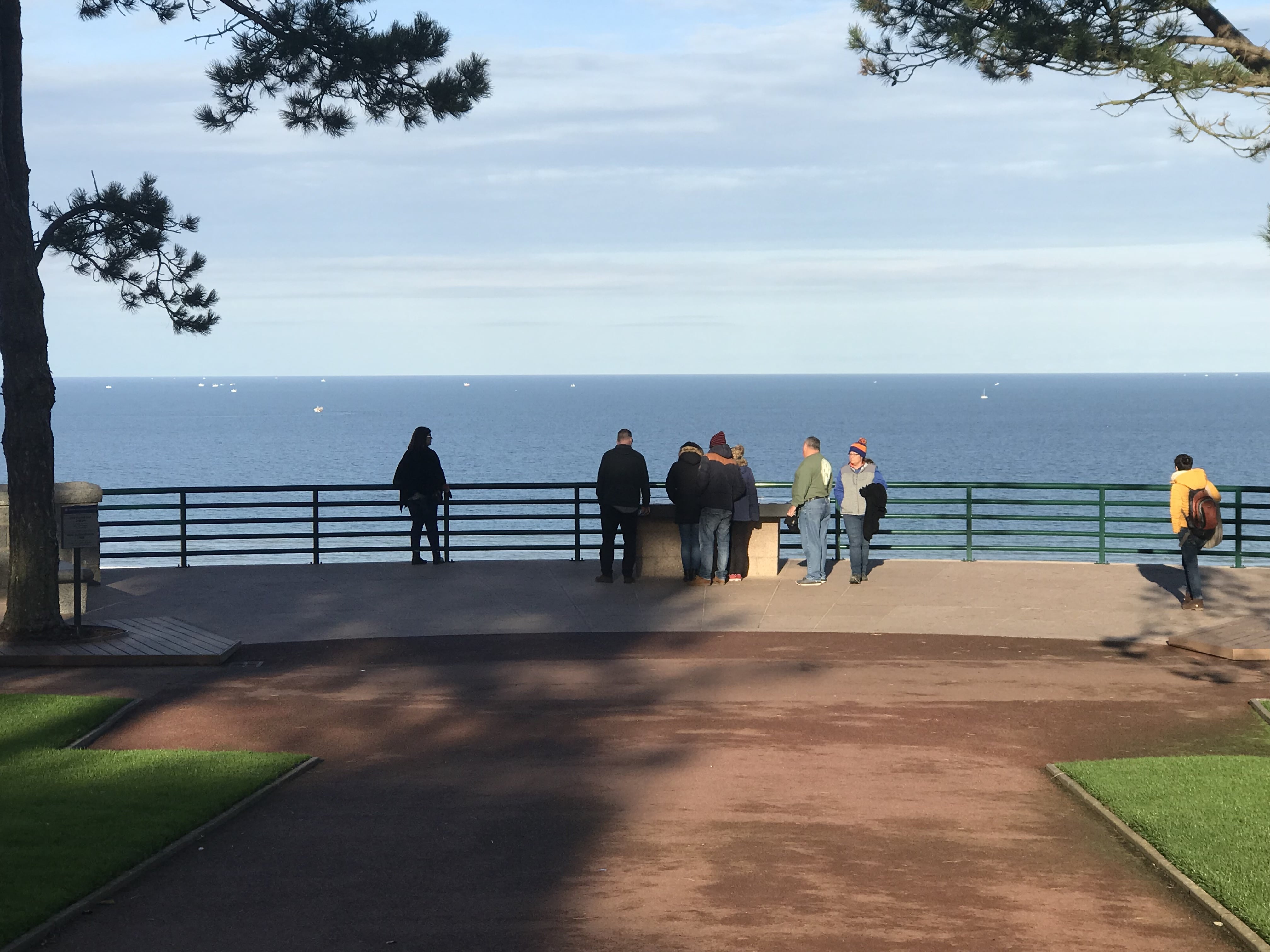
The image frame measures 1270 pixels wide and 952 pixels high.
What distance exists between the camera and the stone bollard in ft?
47.8

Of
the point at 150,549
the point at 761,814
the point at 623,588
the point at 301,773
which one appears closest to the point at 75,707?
the point at 301,773

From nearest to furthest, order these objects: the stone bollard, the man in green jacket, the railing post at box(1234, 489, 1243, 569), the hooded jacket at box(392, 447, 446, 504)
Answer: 1. the stone bollard
2. the man in green jacket
3. the hooded jacket at box(392, 447, 446, 504)
4. the railing post at box(1234, 489, 1243, 569)

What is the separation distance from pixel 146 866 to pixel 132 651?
6243 millimetres

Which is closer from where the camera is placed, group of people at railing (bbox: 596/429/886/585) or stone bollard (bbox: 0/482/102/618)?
stone bollard (bbox: 0/482/102/618)

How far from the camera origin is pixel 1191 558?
14961 millimetres

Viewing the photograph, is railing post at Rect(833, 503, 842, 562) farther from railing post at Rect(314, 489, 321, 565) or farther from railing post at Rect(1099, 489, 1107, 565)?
railing post at Rect(314, 489, 321, 565)

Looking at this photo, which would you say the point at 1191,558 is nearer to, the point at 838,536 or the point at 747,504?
the point at 747,504

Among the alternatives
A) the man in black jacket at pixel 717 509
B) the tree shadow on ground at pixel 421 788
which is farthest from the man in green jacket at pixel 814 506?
the tree shadow on ground at pixel 421 788

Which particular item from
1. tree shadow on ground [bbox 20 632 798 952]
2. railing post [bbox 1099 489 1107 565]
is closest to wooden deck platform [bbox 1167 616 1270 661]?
tree shadow on ground [bbox 20 632 798 952]

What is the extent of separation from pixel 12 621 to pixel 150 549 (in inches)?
1717

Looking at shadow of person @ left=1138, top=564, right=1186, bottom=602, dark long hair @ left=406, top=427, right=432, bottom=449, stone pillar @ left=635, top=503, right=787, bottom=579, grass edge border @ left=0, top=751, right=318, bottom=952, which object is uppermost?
dark long hair @ left=406, top=427, right=432, bottom=449

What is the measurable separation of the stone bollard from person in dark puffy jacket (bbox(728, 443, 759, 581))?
7466 mm

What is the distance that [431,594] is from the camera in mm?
16625

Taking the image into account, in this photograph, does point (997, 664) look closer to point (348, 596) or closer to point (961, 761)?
point (961, 761)
